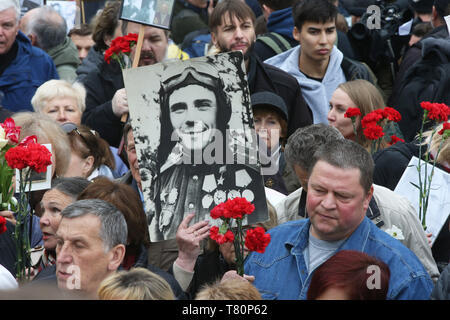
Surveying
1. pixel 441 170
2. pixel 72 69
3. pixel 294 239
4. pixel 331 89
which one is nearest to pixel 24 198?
pixel 294 239

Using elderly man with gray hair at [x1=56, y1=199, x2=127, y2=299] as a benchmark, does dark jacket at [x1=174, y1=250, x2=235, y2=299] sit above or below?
below

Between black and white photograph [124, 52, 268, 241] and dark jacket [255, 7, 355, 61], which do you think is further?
dark jacket [255, 7, 355, 61]

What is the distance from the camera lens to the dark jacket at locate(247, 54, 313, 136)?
6.28 metres

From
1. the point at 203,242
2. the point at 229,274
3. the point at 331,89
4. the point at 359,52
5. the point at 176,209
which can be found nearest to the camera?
the point at 229,274

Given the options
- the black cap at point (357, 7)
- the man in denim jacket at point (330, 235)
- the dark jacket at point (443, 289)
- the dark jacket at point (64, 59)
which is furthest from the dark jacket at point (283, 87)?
the black cap at point (357, 7)

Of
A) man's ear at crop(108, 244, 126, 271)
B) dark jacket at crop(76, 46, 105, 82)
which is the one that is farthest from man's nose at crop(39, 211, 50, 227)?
dark jacket at crop(76, 46, 105, 82)

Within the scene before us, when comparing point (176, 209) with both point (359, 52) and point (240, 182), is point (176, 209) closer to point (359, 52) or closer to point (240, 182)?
point (240, 182)

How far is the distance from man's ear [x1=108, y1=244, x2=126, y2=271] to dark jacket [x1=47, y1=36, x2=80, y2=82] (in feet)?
14.8

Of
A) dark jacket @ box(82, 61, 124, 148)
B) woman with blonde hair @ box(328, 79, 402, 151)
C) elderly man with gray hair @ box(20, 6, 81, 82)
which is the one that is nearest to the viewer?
woman with blonde hair @ box(328, 79, 402, 151)

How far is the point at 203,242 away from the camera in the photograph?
4680mm

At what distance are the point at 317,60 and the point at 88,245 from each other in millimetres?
3375

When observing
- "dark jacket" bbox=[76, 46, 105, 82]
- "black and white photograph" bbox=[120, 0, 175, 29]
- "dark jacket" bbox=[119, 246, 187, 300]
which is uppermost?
"black and white photograph" bbox=[120, 0, 175, 29]

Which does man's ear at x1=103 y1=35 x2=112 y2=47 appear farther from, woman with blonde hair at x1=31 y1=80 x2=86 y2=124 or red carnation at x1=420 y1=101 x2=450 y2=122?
red carnation at x1=420 y1=101 x2=450 y2=122

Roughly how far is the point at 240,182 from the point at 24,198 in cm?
110
